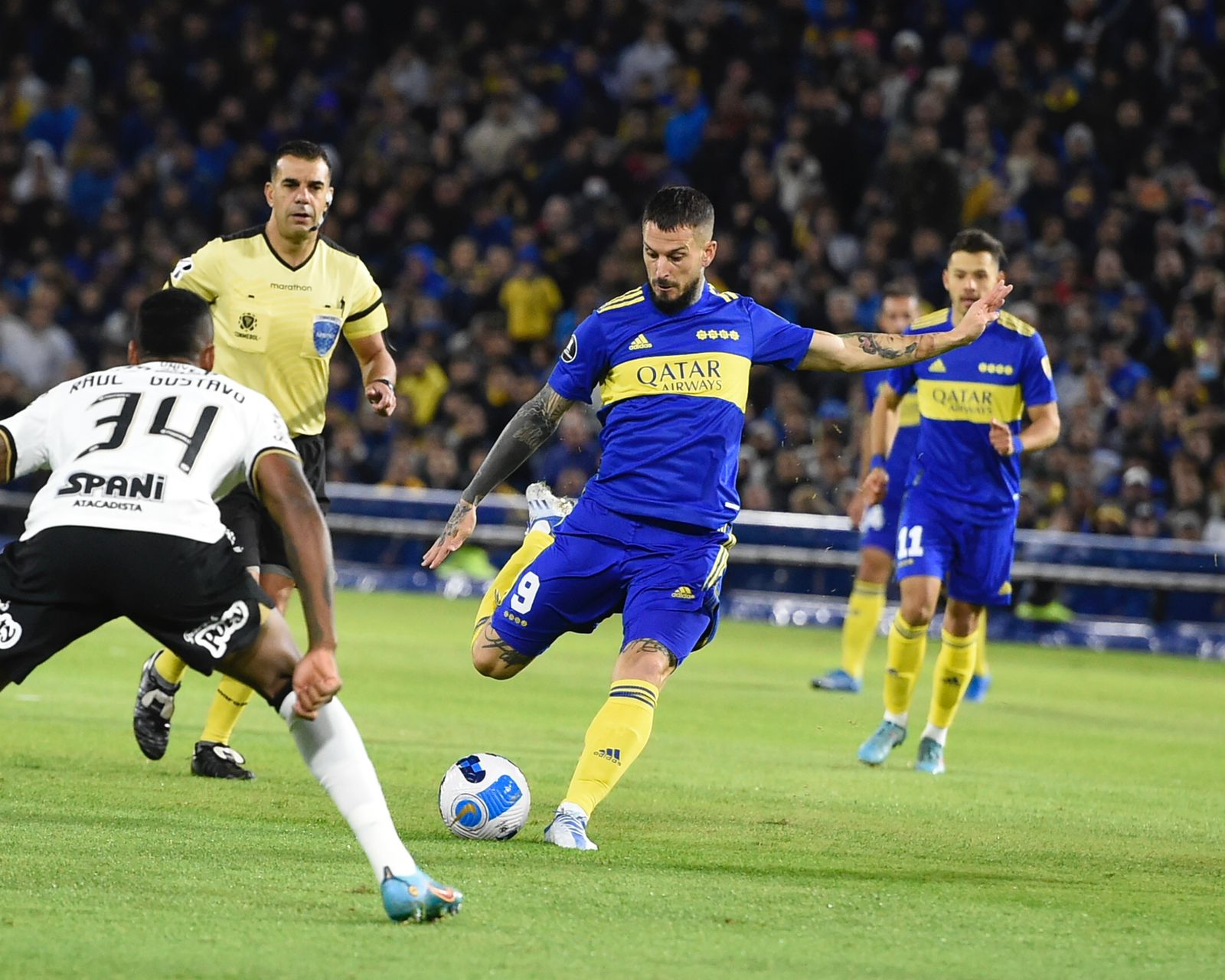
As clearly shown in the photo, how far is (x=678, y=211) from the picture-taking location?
7176 mm

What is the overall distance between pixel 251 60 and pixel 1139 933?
22.5 meters

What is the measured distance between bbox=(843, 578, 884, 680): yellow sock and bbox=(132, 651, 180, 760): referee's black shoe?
20.7 feet

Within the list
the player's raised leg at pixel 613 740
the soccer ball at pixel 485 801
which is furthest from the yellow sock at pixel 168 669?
the player's raised leg at pixel 613 740

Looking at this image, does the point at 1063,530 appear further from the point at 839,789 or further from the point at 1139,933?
the point at 1139,933

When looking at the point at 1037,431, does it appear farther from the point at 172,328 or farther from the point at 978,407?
the point at 172,328

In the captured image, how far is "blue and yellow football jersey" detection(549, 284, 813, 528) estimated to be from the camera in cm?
729

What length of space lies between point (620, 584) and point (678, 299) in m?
1.08

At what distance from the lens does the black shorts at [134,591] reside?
204 inches

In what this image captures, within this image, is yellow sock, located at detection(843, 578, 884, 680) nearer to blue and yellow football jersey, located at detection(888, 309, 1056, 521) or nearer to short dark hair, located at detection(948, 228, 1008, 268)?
blue and yellow football jersey, located at detection(888, 309, 1056, 521)

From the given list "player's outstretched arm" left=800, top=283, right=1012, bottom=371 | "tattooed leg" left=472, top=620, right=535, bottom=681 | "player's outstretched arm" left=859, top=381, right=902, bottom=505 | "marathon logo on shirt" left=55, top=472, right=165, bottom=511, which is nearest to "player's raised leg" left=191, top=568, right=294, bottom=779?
"tattooed leg" left=472, top=620, right=535, bottom=681

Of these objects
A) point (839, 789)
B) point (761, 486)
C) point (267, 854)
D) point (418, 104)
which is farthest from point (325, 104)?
point (267, 854)

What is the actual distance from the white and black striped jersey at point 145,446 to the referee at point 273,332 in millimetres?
3046

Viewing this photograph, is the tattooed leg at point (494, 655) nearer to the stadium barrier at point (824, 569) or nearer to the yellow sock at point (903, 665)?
the yellow sock at point (903, 665)

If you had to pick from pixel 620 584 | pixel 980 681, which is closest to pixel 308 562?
pixel 620 584
